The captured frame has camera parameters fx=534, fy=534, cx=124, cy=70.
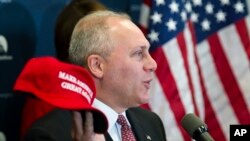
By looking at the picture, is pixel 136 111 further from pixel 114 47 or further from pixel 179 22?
pixel 179 22

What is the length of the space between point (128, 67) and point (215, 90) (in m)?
1.54

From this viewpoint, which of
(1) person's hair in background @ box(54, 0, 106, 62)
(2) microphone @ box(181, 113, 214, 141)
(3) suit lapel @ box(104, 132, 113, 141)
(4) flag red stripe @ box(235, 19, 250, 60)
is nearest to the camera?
(2) microphone @ box(181, 113, 214, 141)

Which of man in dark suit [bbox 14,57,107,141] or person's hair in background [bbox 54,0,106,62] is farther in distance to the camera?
person's hair in background [bbox 54,0,106,62]

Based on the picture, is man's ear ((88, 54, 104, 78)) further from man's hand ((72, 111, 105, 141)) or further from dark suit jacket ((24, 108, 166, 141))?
man's hand ((72, 111, 105, 141))

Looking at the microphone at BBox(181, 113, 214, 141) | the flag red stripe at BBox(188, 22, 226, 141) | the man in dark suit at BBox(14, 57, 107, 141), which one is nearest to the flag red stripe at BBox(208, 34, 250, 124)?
the flag red stripe at BBox(188, 22, 226, 141)

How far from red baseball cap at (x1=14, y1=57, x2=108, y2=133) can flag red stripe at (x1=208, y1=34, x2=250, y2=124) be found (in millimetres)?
2170

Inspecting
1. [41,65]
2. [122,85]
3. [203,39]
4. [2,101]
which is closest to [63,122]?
[122,85]

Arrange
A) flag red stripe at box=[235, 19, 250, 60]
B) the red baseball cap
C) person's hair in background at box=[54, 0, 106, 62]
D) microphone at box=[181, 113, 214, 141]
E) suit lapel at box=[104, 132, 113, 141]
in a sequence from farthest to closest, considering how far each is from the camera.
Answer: flag red stripe at box=[235, 19, 250, 60] → person's hair in background at box=[54, 0, 106, 62] → suit lapel at box=[104, 132, 113, 141] → microphone at box=[181, 113, 214, 141] → the red baseball cap

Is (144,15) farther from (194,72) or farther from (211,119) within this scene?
(211,119)

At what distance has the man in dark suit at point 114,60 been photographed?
1727 millimetres

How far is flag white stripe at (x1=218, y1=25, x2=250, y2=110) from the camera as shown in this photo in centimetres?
310

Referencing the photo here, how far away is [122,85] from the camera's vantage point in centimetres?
177

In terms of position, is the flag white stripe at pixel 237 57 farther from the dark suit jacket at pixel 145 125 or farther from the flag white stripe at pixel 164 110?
the dark suit jacket at pixel 145 125

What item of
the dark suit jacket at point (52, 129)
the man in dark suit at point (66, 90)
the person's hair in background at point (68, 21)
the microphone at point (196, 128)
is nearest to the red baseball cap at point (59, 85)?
the man in dark suit at point (66, 90)
